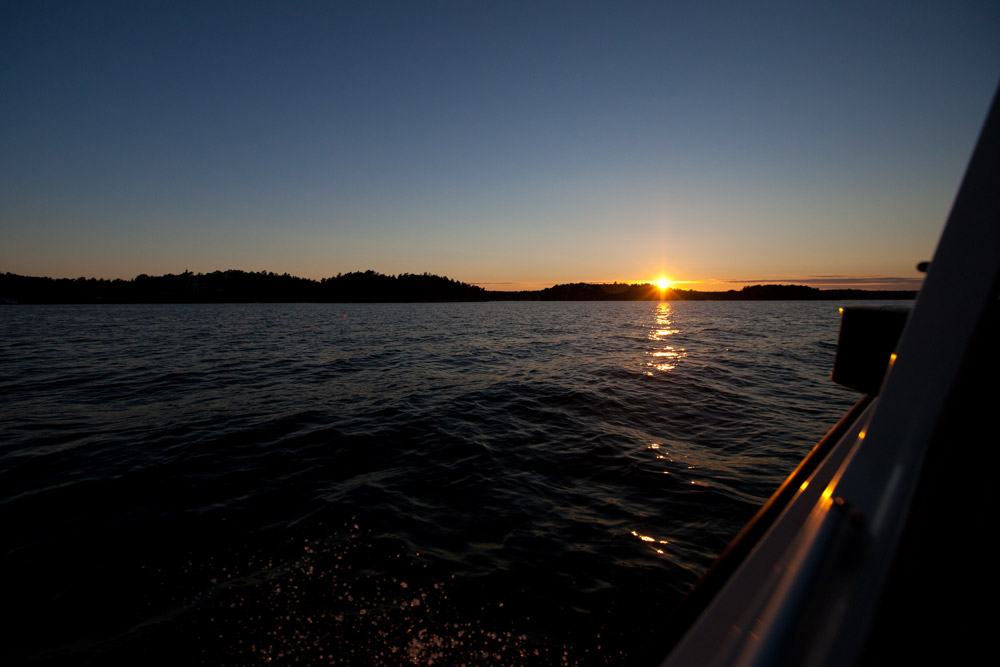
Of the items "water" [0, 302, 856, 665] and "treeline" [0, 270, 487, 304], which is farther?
"treeline" [0, 270, 487, 304]

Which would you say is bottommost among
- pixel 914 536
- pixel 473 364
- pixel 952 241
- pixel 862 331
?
pixel 473 364

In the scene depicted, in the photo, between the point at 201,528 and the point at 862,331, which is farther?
the point at 201,528

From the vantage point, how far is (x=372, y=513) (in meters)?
5.48

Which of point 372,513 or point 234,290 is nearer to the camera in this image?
point 372,513

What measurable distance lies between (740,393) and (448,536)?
1129 cm

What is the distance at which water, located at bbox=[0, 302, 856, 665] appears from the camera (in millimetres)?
3584

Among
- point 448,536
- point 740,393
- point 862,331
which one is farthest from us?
point 740,393

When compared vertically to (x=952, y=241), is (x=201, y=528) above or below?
below

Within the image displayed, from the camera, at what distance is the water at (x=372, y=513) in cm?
358

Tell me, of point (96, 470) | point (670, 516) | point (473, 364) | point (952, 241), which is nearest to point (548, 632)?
point (670, 516)

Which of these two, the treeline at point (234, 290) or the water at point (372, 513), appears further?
the treeline at point (234, 290)

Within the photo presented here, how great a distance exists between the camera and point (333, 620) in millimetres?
3662

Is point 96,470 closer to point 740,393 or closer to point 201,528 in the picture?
point 201,528

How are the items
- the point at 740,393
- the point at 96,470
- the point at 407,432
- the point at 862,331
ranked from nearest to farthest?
the point at 862,331 < the point at 96,470 < the point at 407,432 < the point at 740,393
